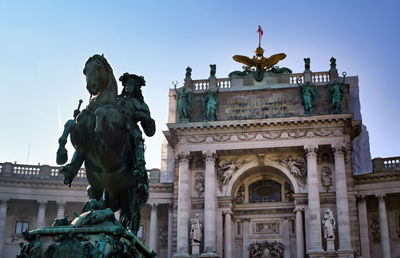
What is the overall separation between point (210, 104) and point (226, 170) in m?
4.88

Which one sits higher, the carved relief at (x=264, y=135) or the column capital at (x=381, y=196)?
the carved relief at (x=264, y=135)

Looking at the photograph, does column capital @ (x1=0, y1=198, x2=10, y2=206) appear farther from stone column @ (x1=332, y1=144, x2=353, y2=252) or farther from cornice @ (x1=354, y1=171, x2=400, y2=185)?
cornice @ (x1=354, y1=171, x2=400, y2=185)

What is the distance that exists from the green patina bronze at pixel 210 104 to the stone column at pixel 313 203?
7107 millimetres

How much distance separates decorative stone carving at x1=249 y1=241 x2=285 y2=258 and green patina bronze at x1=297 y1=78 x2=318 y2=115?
940 centimetres

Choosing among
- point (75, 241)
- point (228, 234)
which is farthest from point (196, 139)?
point (75, 241)

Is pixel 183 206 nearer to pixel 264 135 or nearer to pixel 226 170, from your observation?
pixel 226 170

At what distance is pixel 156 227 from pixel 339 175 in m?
→ 13.9

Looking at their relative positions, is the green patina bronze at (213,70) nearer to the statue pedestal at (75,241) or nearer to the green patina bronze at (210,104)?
the green patina bronze at (210,104)

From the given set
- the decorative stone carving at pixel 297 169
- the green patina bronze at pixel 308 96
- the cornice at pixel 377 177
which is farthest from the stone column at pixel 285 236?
the green patina bronze at pixel 308 96

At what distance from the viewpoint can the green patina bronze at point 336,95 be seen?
1602 inches

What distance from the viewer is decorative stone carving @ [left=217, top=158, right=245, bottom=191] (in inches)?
1633

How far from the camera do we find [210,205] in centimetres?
3978

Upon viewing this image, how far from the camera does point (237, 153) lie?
41.7 meters

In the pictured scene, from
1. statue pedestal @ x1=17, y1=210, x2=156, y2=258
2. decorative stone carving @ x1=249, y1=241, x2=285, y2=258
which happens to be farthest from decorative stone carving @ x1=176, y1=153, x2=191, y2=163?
statue pedestal @ x1=17, y1=210, x2=156, y2=258
